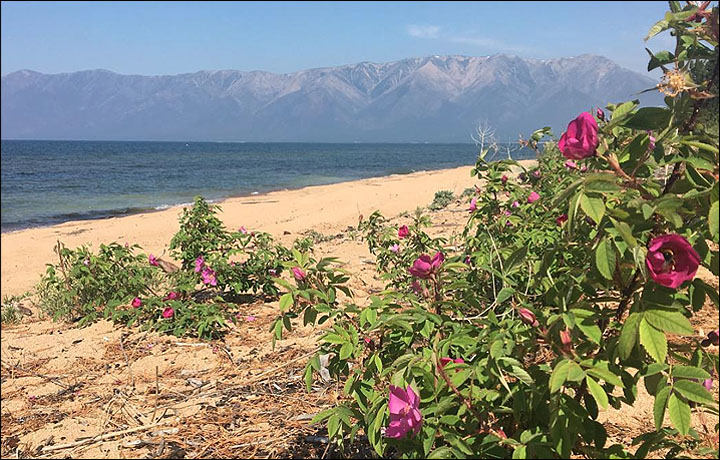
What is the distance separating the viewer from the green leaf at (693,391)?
42.5 inches

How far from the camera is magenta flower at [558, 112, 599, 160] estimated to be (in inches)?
48.0

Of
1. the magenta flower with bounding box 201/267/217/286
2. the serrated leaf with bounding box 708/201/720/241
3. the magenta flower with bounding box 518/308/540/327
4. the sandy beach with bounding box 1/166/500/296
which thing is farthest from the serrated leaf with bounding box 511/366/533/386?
the sandy beach with bounding box 1/166/500/296

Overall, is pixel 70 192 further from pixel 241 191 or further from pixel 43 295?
pixel 43 295

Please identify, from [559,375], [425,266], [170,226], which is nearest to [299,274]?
[425,266]

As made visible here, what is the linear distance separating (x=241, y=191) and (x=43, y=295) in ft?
68.6

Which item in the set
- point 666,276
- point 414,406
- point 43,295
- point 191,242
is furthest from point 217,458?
point 43,295

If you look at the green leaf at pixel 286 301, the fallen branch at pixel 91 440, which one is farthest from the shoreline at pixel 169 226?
the green leaf at pixel 286 301

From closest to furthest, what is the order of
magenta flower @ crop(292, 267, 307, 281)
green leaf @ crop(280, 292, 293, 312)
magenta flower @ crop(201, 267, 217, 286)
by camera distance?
green leaf @ crop(280, 292, 293, 312) → magenta flower @ crop(292, 267, 307, 281) → magenta flower @ crop(201, 267, 217, 286)

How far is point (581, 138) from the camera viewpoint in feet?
4.03

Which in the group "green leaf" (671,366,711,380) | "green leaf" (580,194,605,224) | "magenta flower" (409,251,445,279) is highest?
"green leaf" (580,194,605,224)

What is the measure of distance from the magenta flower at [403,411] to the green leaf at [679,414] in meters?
0.55

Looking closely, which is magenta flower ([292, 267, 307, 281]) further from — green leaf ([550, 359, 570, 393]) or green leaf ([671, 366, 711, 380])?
green leaf ([671, 366, 711, 380])

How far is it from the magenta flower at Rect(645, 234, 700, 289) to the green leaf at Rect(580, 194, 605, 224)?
14 cm

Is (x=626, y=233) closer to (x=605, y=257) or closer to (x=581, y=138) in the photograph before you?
(x=605, y=257)
